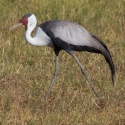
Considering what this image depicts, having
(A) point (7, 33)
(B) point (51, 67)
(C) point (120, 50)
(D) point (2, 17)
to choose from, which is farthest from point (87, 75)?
(D) point (2, 17)

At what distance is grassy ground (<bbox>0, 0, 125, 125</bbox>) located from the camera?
16.6 ft

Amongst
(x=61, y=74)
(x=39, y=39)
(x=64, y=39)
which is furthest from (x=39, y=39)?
(x=61, y=74)

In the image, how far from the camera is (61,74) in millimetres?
6379

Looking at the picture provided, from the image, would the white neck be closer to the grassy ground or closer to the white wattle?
the white wattle

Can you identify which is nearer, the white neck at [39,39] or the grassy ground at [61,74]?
the grassy ground at [61,74]

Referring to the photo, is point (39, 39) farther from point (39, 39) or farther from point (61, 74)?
point (61, 74)

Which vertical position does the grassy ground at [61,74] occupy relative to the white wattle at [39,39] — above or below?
below

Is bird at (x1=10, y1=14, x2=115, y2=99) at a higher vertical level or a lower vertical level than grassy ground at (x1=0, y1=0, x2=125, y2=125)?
higher

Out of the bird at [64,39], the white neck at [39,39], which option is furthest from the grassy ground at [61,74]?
the white neck at [39,39]

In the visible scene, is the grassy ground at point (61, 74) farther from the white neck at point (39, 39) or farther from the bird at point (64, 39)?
the white neck at point (39, 39)

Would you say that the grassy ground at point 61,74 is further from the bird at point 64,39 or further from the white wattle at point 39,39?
the white wattle at point 39,39

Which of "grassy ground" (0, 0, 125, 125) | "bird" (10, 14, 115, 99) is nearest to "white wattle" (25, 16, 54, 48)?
"bird" (10, 14, 115, 99)

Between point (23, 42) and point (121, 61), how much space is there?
129cm

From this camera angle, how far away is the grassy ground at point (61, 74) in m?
5.05
